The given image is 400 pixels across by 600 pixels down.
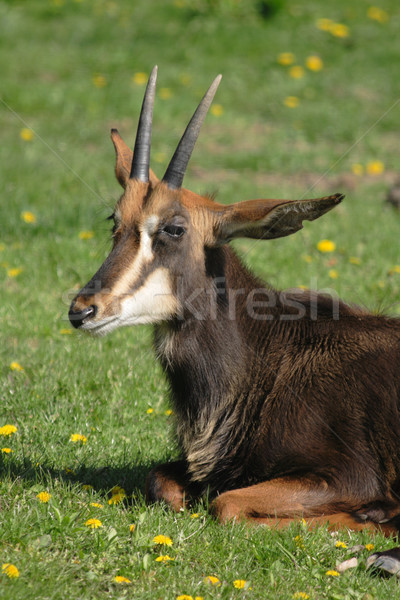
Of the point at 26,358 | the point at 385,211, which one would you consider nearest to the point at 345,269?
the point at 385,211

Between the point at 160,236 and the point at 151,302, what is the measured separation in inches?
14.5

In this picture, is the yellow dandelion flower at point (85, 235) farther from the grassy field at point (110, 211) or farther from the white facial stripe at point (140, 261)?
the white facial stripe at point (140, 261)

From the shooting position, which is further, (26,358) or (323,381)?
(26,358)

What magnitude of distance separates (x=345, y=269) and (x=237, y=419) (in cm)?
379

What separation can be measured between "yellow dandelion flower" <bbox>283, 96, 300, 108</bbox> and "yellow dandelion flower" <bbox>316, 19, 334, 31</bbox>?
2.94 meters

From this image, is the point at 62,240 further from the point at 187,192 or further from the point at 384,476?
the point at 384,476

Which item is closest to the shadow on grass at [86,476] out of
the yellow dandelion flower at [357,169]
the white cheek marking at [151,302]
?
the white cheek marking at [151,302]

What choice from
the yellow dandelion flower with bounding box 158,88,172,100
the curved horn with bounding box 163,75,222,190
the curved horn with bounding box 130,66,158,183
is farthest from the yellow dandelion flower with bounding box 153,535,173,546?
the yellow dandelion flower with bounding box 158,88,172,100

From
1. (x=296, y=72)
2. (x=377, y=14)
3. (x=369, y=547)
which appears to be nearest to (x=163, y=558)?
(x=369, y=547)

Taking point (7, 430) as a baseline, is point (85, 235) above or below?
above

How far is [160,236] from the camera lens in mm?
4410

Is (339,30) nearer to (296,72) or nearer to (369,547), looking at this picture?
(296,72)

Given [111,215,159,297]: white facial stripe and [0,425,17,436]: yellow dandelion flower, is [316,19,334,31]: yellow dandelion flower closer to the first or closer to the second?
[111,215,159,297]: white facial stripe

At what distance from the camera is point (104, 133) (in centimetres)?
1187
